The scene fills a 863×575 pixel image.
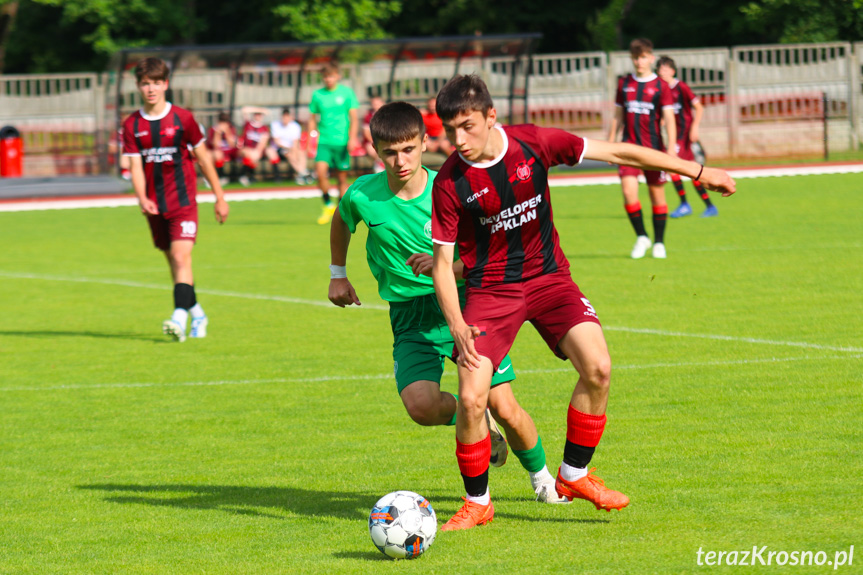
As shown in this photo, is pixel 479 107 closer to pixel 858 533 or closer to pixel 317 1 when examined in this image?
pixel 858 533

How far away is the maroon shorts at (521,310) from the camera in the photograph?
4.86 metres

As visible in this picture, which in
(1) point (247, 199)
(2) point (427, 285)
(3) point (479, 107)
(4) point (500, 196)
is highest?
(3) point (479, 107)

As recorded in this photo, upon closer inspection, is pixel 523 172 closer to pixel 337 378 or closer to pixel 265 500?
pixel 265 500

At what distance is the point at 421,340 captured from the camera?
5.40m

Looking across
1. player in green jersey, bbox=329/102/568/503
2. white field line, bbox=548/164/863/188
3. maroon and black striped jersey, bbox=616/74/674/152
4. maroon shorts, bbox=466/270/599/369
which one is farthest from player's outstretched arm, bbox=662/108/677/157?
white field line, bbox=548/164/863/188

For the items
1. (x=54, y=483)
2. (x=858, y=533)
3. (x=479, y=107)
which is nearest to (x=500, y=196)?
(x=479, y=107)

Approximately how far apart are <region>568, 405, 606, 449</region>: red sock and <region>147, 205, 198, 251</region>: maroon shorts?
5.66 meters

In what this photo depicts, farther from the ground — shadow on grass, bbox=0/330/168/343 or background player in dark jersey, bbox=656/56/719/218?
background player in dark jersey, bbox=656/56/719/218

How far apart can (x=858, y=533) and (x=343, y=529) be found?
199cm

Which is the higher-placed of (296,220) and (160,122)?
(160,122)

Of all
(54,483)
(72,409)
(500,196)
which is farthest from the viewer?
(72,409)

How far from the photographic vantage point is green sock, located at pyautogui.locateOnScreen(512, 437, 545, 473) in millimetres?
5137

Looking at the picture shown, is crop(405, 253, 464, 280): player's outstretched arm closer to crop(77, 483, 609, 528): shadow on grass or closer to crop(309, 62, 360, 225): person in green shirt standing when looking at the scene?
crop(77, 483, 609, 528): shadow on grass

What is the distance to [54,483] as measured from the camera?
5.89 m
